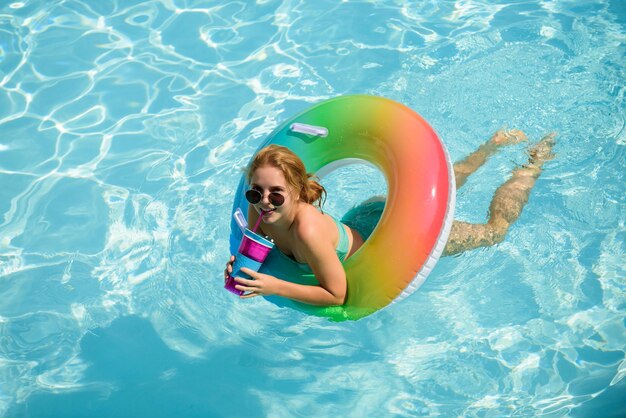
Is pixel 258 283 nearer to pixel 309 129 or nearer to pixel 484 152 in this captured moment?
pixel 309 129

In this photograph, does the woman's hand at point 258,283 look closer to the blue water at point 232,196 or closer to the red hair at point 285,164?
the red hair at point 285,164

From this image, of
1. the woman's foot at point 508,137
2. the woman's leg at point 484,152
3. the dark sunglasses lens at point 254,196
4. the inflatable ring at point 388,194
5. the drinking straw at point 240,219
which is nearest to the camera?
the dark sunglasses lens at point 254,196

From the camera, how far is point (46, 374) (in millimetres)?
4211

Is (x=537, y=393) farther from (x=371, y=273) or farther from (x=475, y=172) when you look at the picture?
(x=475, y=172)

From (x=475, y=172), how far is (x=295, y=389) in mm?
2081

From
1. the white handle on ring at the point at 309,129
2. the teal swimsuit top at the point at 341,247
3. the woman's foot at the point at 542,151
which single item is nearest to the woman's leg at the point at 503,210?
the woman's foot at the point at 542,151

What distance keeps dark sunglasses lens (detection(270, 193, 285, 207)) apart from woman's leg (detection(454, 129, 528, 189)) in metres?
2.00

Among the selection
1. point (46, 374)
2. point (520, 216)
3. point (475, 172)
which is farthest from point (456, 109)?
point (46, 374)

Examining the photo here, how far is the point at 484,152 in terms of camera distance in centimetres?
509

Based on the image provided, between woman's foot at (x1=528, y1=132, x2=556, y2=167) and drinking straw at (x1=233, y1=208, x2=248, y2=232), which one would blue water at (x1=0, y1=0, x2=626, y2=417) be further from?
drinking straw at (x1=233, y1=208, x2=248, y2=232)

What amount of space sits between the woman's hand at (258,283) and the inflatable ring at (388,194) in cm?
28

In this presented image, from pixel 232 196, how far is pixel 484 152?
1.89 meters

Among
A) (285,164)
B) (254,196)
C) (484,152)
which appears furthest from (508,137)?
(254,196)

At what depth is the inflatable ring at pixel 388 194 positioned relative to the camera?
11.6 feet
